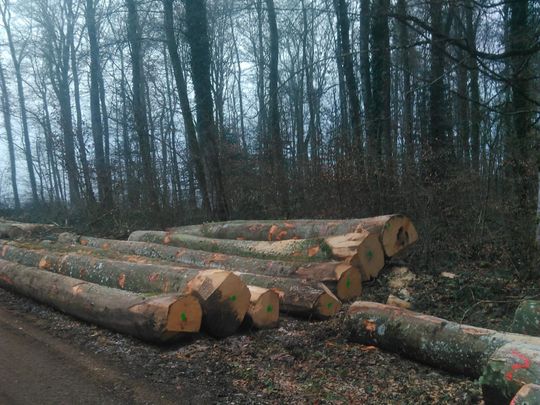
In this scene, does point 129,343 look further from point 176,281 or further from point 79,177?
point 79,177

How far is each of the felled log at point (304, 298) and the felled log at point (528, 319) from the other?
2.18m

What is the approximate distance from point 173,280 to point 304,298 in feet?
5.57

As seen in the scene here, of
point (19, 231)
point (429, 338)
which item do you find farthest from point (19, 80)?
point (429, 338)

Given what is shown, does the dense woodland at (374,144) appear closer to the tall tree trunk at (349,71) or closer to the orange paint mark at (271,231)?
the tall tree trunk at (349,71)

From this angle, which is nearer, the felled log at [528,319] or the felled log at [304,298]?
the felled log at [528,319]

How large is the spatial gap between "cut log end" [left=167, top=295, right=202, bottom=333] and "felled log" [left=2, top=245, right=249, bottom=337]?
14cm

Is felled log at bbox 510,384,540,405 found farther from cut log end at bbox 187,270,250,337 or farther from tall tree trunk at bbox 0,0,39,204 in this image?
tall tree trunk at bbox 0,0,39,204

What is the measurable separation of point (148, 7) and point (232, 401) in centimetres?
1576

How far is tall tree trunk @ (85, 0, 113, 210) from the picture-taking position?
15.9 m

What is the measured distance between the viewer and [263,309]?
5711 mm

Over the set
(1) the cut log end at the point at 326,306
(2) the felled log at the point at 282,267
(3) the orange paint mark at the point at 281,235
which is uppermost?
(3) the orange paint mark at the point at 281,235

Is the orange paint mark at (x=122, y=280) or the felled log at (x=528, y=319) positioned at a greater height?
the orange paint mark at (x=122, y=280)

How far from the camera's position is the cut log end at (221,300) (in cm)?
540

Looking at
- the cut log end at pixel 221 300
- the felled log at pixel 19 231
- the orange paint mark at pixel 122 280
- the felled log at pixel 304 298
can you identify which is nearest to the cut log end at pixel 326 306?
the felled log at pixel 304 298
